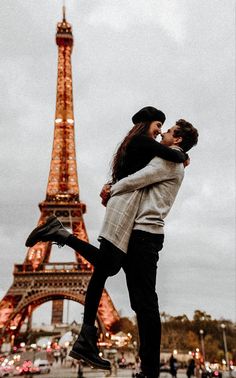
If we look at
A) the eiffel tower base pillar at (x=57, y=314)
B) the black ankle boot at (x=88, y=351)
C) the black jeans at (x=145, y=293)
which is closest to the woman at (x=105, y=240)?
the black ankle boot at (x=88, y=351)

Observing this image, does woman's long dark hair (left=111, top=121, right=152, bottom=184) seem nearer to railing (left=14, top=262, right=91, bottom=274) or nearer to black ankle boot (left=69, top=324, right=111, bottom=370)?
black ankle boot (left=69, top=324, right=111, bottom=370)

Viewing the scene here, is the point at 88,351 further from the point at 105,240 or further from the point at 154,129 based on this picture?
the point at 154,129

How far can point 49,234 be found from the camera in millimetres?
2912

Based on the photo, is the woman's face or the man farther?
the woman's face

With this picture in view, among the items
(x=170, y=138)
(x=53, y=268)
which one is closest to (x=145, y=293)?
(x=170, y=138)

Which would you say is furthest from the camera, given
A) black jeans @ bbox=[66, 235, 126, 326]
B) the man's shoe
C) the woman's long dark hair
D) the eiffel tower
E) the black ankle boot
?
the eiffel tower

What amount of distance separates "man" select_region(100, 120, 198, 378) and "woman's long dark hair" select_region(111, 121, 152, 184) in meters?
0.25

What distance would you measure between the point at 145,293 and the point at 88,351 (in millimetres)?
490

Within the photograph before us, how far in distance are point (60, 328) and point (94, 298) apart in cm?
9488

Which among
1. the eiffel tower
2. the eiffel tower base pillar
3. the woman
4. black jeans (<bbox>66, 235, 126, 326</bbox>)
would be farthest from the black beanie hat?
the eiffel tower base pillar

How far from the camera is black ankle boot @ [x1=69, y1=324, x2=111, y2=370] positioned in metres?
2.57

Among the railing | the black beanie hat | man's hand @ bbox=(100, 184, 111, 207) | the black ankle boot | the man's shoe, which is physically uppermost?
the railing

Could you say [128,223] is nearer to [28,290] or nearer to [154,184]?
[154,184]

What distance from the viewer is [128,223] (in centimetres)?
271
